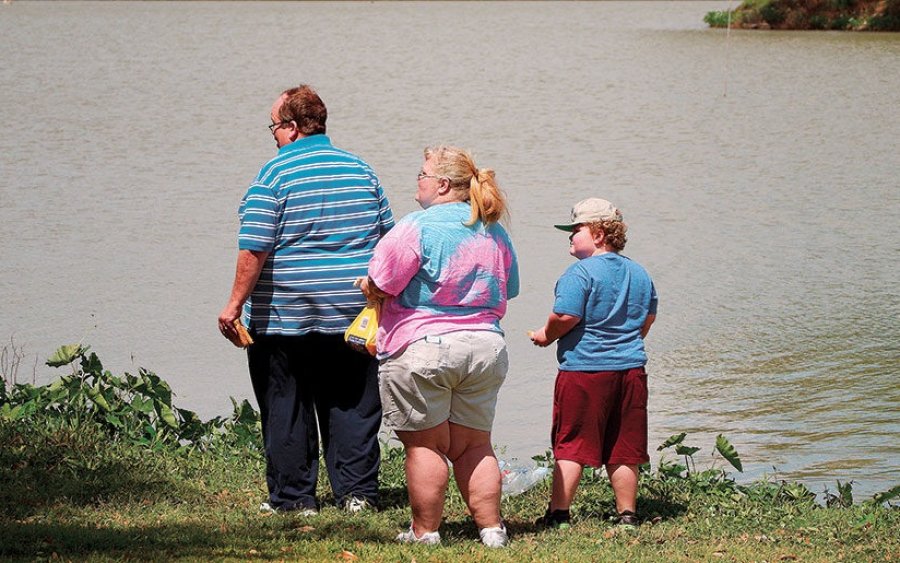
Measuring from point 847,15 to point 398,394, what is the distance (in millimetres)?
40156

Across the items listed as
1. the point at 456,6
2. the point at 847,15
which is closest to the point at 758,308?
the point at 847,15

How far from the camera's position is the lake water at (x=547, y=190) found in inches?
358

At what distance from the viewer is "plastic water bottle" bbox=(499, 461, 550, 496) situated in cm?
647

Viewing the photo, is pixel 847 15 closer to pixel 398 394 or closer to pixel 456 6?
pixel 456 6

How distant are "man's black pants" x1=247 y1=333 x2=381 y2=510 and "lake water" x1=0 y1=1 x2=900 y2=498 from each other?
201 cm

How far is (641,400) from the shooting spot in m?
5.91

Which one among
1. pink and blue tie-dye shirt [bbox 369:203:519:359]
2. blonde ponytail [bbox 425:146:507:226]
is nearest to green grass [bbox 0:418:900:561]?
pink and blue tie-dye shirt [bbox 369:203:519:359]

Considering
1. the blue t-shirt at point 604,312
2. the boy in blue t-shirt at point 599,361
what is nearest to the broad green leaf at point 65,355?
the boy in blue t-shirt at point 599,361

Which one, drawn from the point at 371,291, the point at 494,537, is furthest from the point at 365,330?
the point at 494,537

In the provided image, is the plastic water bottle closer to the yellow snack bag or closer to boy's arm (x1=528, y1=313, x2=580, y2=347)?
boy's arm (x1=528, y1=313, x2=580, y2=347)

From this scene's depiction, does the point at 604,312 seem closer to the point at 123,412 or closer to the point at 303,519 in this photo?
the point at 303,519

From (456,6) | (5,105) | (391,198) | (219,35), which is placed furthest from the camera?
(456,6)

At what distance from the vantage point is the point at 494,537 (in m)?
5.47

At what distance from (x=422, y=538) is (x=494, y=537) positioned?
0.26m
